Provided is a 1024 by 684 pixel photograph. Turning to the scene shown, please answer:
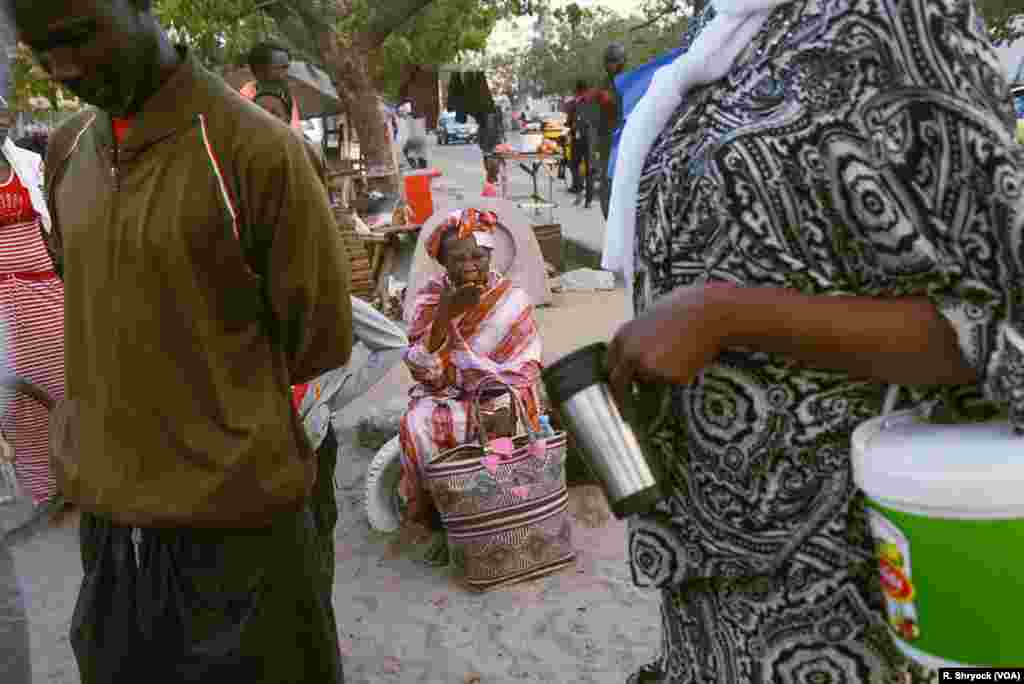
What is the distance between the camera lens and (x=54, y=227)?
6.98 ft

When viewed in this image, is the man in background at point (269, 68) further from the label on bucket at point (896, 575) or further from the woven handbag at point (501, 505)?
the label on bucket at point (896, 575)

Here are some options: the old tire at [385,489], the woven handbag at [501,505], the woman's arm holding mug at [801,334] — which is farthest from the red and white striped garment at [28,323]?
the woman's arm holding mug at [801,334]

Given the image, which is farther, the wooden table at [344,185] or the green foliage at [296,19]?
the wooden table at [344,185]

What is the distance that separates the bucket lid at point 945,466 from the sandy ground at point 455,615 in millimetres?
2316

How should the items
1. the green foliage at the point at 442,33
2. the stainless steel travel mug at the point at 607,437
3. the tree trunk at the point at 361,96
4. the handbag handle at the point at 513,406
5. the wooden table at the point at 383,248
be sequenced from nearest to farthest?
the stainless steel travel mug at the point at 607,437, the handbag handle at the point at 513,406, the wooden table at the point at 383,248, the tree trunk at the point at 361,96, the green foliage at the point at 442,33

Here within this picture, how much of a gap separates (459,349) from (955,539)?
10.8 feet

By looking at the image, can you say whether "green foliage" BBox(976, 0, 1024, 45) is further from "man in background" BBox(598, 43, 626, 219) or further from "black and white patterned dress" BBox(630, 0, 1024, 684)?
"black and white patterned dress" BBox(630, 0, 1024, 684)

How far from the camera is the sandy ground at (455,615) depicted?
339 cm

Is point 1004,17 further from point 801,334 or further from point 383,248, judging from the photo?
point 801,334

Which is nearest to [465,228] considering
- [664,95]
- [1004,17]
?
[664,95]

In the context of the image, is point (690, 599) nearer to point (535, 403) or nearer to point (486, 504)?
point (486, 504)

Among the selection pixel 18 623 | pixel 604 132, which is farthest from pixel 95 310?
pixel 604 132

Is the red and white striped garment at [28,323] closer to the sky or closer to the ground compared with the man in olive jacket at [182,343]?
closer to the ground

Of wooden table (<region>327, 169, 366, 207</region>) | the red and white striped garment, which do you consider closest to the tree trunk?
wooden table (<region>327, 169, 366, 207</region>)
